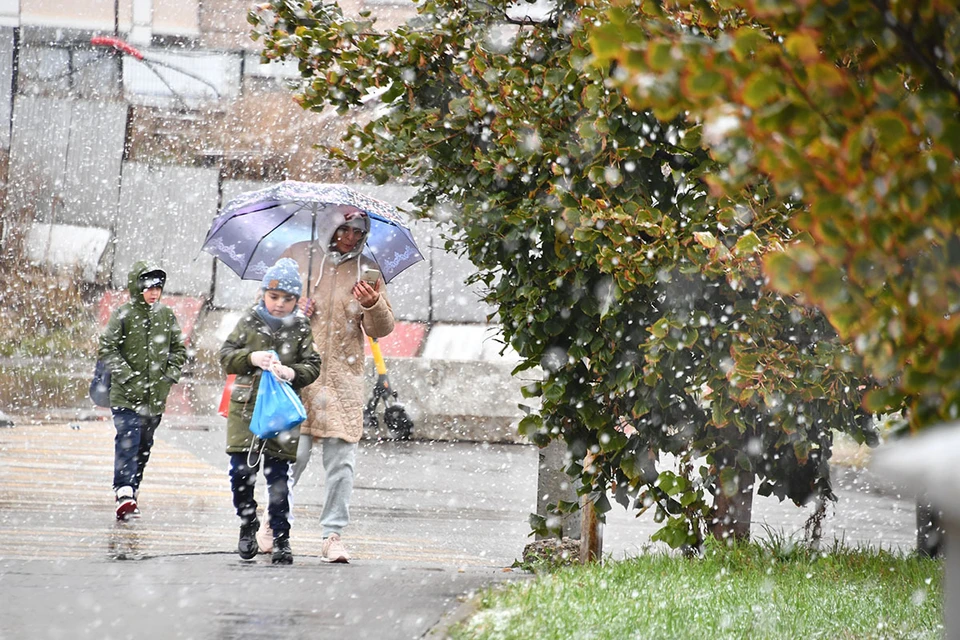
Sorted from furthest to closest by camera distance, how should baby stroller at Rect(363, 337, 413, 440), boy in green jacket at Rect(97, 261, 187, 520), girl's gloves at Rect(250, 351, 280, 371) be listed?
baby stroller at Rect(363, 337, 413, 440), boy in green jacket at Rect(97, 261, 187, 520), girl's gloves at Rect(250, 351, 280, 371)

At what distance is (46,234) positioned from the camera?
86.7 ft

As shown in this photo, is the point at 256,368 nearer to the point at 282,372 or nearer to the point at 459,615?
the point at 282,372

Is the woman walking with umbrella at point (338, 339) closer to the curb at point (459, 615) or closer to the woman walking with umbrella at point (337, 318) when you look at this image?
the woman walking with umbrella at point (337, 318)

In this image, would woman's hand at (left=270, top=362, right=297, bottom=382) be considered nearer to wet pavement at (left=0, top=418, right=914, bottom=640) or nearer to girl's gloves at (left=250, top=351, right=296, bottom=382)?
girl's gloves at (left=250, top=351, right=296, bottom=382)

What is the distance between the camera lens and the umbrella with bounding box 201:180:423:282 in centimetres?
733

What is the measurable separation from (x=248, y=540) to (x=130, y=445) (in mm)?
2315

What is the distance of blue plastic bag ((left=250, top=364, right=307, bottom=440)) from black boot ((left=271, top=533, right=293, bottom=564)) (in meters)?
0.58

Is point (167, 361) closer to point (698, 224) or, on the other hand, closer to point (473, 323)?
point (698, 224)

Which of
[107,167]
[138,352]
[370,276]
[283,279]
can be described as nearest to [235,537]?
[138,352]

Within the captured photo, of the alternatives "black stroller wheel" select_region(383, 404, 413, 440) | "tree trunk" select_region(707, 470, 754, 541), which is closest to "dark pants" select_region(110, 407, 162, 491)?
"tree trunk" select_region(707, 470, 754, 541)

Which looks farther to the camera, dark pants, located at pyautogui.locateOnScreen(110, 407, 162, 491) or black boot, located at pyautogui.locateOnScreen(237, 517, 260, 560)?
dark pants, located at pyautogui.locateOnScreen(110, 407, 162, 491)

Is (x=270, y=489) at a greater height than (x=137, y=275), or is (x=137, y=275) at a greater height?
(x=137, y=275)

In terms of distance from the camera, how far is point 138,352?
864cm

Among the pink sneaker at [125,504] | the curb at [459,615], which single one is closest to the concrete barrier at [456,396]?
the pink sneaker at [125,504]
